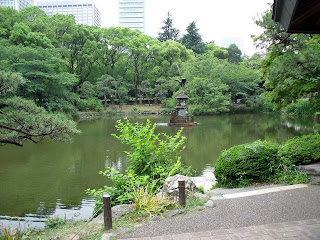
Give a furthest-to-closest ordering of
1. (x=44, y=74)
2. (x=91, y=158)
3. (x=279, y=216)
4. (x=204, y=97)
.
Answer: (x=204, y=97), (x=44, y=74), (x=91, y=158), (x=279, y=216)

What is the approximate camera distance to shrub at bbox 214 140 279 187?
196 inches

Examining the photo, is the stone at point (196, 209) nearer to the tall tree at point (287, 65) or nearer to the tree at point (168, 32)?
the tall tree at point (287, 65)

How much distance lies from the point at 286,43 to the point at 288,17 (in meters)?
5.01

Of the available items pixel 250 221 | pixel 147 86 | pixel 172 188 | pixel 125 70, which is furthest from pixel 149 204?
pixel 125 70

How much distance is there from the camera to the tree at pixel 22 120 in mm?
5780

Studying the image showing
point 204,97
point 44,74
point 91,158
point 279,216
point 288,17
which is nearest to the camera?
point 288,17

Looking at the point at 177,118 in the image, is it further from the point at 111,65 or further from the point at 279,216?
the point at 111,65

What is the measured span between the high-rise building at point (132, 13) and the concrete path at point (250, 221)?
100 m

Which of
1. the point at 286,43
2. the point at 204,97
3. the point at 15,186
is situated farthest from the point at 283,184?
the point at 204,97

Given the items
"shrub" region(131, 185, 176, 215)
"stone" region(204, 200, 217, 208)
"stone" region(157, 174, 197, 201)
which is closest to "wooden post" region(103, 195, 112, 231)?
"shrub" region(131, 185, 176, 215)

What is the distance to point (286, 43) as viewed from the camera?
24.3ft

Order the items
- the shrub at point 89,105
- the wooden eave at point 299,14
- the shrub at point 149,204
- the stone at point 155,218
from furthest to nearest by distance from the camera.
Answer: the shrub at point 89,105, the shrub at point 149,204, the stone at point 155,218, the wooden eave at point 299,14

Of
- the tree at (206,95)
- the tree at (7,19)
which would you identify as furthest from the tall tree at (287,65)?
the tree at (7,19)

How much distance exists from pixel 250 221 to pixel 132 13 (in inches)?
4110
